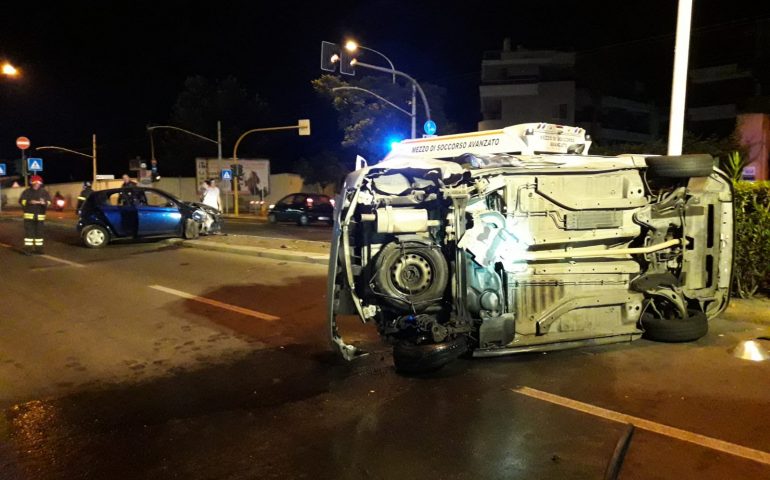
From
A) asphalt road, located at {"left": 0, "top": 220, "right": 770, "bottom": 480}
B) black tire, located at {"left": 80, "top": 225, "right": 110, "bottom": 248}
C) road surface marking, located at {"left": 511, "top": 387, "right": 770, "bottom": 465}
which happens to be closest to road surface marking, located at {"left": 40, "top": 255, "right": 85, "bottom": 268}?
black tire, located at {"left": 80, "top": 225, "right": 110, "bottom": 248}

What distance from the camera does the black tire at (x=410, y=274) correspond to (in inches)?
211

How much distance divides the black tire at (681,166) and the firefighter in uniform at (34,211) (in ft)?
43.0

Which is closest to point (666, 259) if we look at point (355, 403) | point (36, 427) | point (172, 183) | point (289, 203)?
point (355, 403)

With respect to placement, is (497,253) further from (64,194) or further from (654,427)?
(64,194)

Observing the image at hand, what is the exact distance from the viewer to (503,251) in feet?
17.7

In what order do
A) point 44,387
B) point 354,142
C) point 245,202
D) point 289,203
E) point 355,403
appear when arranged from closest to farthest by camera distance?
point 355,403 → point 44,387 → point 289,203 → point 354,142 → point 245,202

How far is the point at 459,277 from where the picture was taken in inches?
212

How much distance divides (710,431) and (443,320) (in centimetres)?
234

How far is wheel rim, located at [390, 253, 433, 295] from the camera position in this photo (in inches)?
212

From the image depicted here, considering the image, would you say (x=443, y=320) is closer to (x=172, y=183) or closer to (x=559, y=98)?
(x=559, y=98)

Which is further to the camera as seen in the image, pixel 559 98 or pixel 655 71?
pixel 655 71

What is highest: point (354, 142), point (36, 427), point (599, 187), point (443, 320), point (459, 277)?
point (354, 142)

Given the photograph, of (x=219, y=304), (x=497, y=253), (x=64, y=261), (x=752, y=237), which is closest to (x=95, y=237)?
(x=64, y=261)

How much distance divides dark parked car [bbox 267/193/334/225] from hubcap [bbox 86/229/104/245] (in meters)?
10.8
